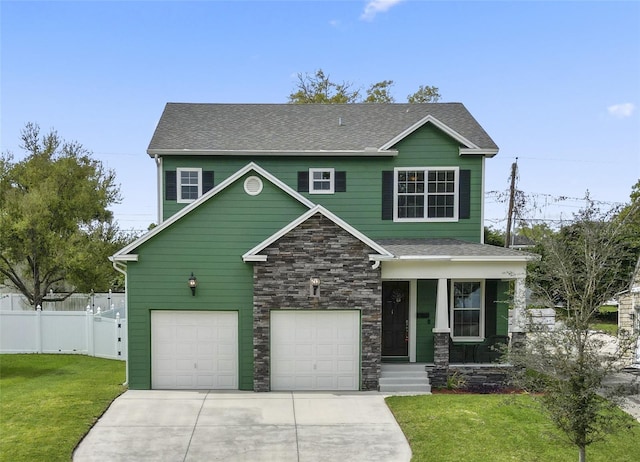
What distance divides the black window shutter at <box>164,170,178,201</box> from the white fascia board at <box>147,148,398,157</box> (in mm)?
616

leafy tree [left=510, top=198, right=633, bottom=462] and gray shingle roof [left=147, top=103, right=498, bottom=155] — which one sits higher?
gray shingle roof [left=147, top=103, right=498, bottom=155]

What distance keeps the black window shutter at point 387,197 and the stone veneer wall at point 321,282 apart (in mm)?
2794

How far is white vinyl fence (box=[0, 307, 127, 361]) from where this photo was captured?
618 inches

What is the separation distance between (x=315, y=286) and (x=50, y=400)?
642cm

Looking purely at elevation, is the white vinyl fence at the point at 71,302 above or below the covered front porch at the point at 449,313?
below

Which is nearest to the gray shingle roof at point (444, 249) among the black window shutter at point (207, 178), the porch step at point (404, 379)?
the porch step at point (404, 379)

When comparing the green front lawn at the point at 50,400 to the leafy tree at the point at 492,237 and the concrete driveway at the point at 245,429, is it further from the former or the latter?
the leafy tree at the point at 492,237

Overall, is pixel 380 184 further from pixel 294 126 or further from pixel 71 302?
pixel 71 302

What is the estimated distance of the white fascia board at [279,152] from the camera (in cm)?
1401

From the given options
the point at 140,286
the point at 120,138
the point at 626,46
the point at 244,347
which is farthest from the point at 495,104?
the point at 120,138

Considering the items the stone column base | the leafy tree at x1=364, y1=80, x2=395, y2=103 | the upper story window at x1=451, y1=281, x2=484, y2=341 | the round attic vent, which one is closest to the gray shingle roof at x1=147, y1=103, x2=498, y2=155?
the round attic vent

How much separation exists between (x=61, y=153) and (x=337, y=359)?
597 inches

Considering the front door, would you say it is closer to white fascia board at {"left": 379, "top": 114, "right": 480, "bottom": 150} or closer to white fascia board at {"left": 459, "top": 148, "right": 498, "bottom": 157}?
white fascia board at {"left": 379, "top": 114, "right": 480, "bottom": 150}

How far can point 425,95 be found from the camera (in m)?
29.5
